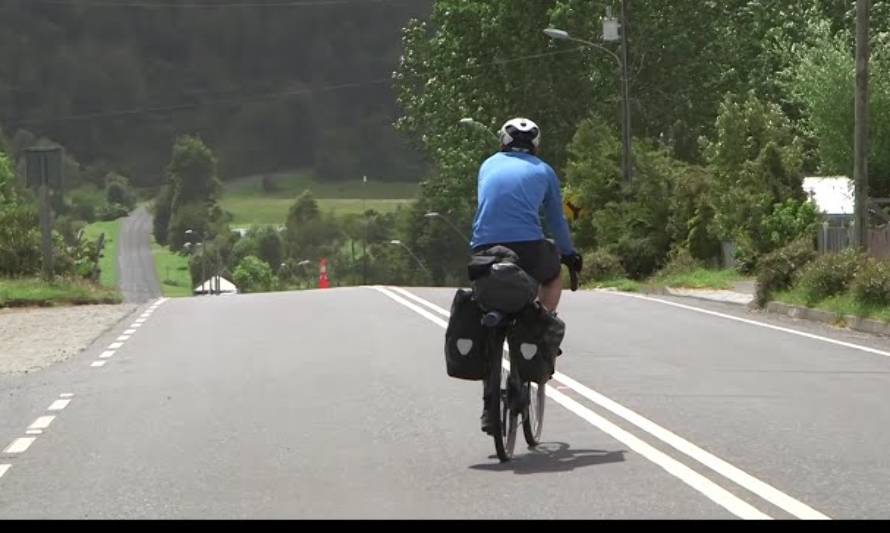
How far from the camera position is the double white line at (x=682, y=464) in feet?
28.5

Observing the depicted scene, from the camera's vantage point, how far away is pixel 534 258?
34.9ft

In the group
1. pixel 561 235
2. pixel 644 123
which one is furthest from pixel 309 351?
pixel 644 123

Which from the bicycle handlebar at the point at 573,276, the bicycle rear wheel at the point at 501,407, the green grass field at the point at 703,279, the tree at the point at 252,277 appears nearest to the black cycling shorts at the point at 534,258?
the bicycle handlebar at the point at 573,276

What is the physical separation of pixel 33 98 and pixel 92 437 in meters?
184

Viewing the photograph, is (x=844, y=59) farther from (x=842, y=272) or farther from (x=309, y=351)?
(x=309, y=351)

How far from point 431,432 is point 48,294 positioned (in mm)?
22380

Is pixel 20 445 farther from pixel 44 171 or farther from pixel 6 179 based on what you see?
pixel 6 179

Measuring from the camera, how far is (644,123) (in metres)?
Result: 71.9

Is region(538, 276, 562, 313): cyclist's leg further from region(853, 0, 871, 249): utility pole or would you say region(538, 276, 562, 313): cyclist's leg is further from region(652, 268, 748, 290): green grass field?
region(652, 268, 748, 290): green grass field

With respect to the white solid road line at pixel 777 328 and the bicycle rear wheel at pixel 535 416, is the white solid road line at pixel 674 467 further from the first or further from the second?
the white solid road line at pixel 777 328

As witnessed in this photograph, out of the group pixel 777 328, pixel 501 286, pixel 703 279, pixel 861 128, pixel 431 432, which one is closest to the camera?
pixel 501 286

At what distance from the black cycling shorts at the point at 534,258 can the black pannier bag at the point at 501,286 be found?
285 millimetres

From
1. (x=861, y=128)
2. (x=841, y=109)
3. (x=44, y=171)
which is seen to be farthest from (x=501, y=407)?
(x=841, y=109)
